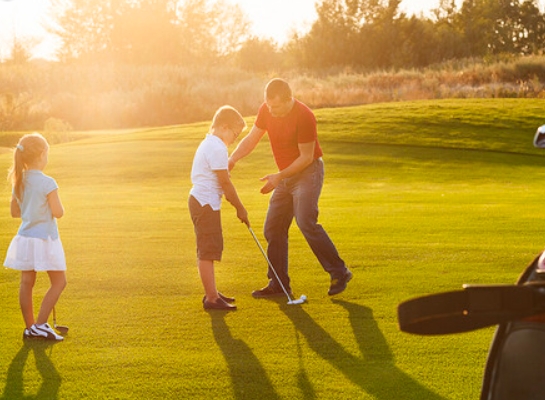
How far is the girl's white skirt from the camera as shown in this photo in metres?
6.77

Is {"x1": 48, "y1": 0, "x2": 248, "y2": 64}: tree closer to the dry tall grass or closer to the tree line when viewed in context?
the tree line

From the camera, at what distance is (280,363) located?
615cm

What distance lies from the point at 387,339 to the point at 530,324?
5.35m

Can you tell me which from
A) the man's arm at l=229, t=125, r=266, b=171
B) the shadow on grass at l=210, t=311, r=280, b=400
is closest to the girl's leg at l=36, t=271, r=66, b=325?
the shadow on grass at l=210, t=311, r=280, b=400

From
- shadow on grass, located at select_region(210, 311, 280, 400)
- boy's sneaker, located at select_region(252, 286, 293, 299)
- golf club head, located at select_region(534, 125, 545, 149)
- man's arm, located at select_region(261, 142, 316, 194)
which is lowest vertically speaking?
boy's sneaker, located at select_region(252, 286, 293, 299)

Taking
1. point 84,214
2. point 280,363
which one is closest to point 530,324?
point 280,363

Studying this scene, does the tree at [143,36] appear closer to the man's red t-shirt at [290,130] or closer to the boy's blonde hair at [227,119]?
the man's red t-shirt at [290,130]

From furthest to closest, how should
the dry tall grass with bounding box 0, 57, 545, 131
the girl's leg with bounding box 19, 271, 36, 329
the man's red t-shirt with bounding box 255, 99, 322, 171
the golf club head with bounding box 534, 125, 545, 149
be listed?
1. the dry tall grass with bounding box 0, 57, 545, 131
2. the man's red t-shirt with bounding box 255, 99, 322, 171
3. the girl's leg with bounding box 19, 271, 36, 329
4. the golf club head with bounding box 534, 125, 545, 149

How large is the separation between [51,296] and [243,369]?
182cm

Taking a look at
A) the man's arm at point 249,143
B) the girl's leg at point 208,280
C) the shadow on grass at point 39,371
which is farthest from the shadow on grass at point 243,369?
the man's arm at point 249,143

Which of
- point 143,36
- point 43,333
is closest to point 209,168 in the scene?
point 43,333

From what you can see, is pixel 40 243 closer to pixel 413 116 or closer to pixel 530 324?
pixel 530 324

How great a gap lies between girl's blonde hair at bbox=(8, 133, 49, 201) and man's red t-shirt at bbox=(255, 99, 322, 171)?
2.48 meters

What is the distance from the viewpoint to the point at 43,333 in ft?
22.4
